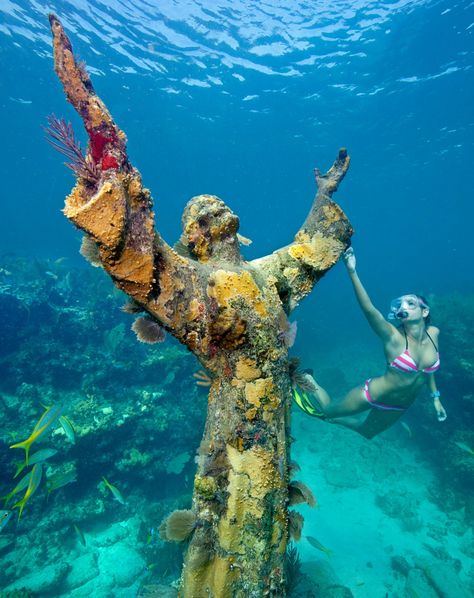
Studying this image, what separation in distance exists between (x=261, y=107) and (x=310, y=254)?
3144cm

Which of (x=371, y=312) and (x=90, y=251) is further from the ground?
(x=90, y=251)

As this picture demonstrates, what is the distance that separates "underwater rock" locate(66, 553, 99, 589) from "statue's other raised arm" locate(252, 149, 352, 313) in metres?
7.61

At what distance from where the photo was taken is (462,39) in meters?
19.4

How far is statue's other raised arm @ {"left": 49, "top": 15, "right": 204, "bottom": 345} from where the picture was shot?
159 cm

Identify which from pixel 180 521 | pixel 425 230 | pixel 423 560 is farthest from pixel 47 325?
pixel 425 230

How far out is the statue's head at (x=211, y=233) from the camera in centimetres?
241

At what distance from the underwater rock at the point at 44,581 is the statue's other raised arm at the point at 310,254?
293 inches

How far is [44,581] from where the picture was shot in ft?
A: 20.3

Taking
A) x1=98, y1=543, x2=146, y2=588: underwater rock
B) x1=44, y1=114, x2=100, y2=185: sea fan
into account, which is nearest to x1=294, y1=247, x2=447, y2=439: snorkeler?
x1=44, y1=114, x2=100, y2=185: sea fan

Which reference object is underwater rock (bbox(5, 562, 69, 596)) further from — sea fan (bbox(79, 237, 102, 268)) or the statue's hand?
the statue's hand

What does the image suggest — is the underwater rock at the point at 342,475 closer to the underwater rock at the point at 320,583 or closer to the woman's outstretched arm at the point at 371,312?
the underwater rock at the point at 320,583

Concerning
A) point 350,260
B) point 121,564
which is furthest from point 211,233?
point 121,564

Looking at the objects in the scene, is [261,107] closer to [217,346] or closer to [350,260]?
[350,260]

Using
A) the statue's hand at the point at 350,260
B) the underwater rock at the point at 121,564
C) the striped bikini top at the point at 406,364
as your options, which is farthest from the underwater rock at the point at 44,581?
the statue's hand at the point at 350,260
